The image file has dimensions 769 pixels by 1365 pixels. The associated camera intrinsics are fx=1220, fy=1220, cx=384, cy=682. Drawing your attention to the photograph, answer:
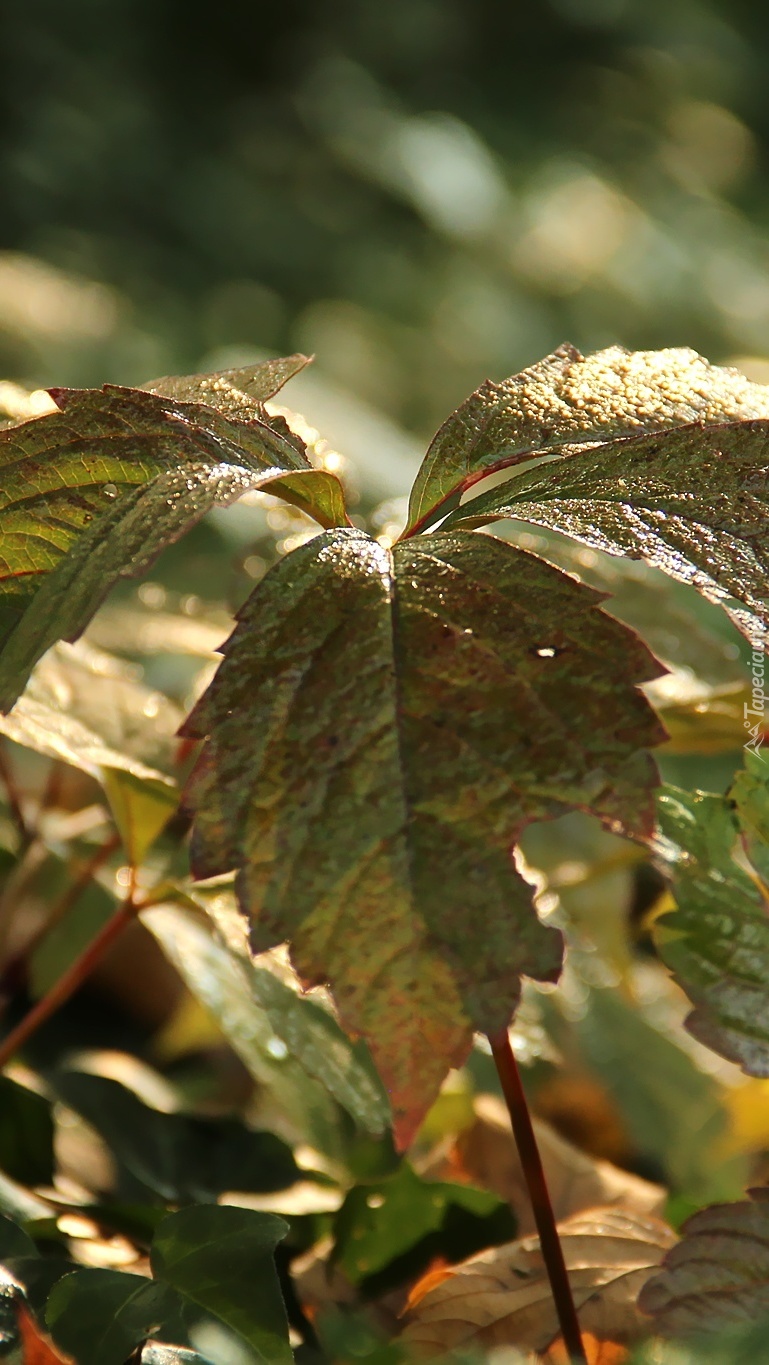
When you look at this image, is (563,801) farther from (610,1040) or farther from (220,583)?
(220,583)

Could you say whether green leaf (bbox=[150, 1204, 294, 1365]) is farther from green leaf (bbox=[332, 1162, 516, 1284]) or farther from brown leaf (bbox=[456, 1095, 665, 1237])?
brown leaf (bbox=[456, 1095, 665, 1237])

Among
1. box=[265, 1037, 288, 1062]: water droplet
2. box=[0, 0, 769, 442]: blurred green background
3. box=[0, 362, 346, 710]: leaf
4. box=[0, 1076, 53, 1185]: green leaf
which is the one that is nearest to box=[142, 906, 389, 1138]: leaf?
box=[265, 1037, 288, 1062]: water droplet

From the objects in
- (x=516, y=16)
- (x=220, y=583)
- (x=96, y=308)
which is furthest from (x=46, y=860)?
(x=516, y=16)

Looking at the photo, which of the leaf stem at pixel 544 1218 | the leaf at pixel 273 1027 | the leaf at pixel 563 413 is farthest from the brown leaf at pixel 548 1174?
the leaf at pixel 563 413

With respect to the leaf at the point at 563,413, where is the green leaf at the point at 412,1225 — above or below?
below

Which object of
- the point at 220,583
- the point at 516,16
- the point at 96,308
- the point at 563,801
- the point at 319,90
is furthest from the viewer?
the point at 516,16

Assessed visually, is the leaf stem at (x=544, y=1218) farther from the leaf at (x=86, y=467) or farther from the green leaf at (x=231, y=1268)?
the leaf at (x=86, y=467)
